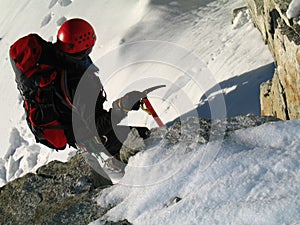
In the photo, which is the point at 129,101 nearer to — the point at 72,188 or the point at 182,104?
the point at 72,188

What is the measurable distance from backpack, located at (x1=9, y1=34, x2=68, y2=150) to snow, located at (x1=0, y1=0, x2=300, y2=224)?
1.05 m

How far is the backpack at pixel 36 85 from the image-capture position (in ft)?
13.6

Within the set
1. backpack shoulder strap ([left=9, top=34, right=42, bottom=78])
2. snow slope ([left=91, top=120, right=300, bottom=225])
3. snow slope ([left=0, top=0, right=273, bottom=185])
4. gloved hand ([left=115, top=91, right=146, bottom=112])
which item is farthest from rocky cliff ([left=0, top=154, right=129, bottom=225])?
snow slope ([left=0, top=0, right=273, bottom=185])

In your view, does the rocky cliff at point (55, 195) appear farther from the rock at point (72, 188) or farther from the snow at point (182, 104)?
the snow at point (182, 104)

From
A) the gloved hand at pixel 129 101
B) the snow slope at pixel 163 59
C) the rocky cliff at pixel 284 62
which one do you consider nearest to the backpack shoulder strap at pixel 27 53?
the gloved hand at pixel 129 101

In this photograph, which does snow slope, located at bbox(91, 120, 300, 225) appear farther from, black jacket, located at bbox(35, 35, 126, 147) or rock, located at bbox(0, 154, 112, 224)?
black jacket, located at bbox(35, 35, 126, 147)

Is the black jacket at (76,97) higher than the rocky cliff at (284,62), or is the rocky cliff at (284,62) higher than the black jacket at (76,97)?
the black jacket at (76,97)

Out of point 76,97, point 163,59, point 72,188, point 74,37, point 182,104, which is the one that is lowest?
point 182,104

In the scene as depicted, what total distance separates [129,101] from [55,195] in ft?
4.45

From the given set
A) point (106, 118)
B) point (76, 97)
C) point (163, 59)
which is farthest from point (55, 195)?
point (163, 59)

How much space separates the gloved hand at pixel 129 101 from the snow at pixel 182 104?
670 mm

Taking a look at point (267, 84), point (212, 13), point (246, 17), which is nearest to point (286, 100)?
point (267, 84)

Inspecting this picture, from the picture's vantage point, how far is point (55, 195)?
4.52m

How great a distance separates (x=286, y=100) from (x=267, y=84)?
1.55 m
